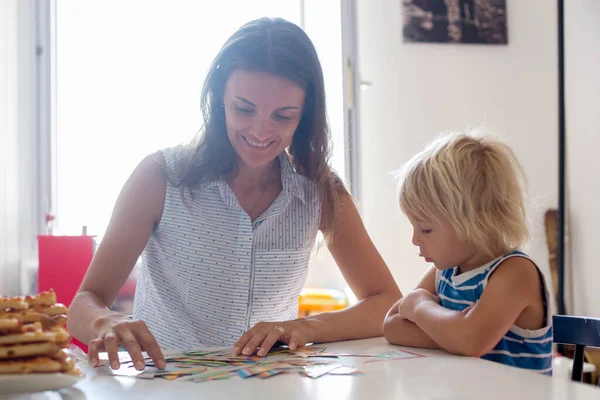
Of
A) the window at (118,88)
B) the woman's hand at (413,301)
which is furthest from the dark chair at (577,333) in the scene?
the window at (118,88)

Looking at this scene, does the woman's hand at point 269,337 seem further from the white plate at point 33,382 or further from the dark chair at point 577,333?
the dark chair at point 577,333

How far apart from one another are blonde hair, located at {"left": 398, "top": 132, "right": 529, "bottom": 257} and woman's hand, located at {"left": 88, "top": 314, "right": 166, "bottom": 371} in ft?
1.83

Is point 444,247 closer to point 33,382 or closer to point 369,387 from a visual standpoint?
point 369,387

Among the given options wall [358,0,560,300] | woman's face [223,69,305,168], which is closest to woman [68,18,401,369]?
woman's face [223,69,305,168]

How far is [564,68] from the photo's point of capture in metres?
3.06

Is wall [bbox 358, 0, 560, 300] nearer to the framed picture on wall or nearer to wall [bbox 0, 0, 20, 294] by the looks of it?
the framed picture on wall

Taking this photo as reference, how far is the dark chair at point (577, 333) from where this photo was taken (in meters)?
1.20

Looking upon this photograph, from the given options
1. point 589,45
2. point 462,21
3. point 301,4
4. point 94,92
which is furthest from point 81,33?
point 589,45

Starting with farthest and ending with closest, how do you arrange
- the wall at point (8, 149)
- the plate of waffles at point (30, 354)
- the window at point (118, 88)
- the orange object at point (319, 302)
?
the window at point (118, 88) → the orange object at point (319, 302) → the wall at point (8, 149) → the plate of waffles at point (30, 354)

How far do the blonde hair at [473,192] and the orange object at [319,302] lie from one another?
156 centimetres

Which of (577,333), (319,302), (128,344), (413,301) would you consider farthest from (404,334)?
(319,302)

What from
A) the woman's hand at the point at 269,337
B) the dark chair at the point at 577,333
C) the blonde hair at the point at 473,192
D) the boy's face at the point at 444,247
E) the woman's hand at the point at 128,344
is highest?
the blonde hair at the point at 473,192

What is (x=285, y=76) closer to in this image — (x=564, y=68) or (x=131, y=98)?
(x=131, y=98)

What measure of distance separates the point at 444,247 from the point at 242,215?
0.48 m
